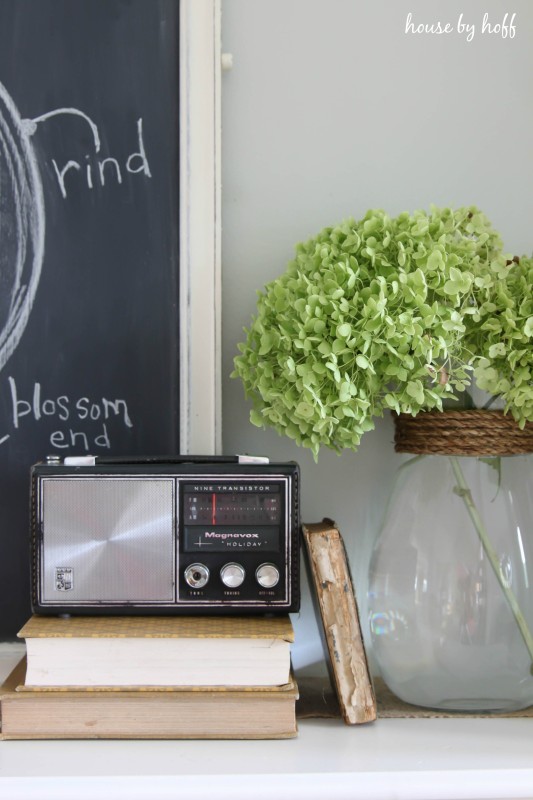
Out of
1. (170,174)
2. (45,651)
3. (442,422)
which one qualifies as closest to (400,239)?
(442,422)

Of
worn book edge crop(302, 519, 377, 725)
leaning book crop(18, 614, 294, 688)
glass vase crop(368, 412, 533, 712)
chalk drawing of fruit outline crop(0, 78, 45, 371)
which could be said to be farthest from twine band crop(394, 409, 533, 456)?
chalk drawing of fruit outline crop(0, 78, 45, 371)

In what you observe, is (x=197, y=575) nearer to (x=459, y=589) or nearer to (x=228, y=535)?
(x=228, y=535)

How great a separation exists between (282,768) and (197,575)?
8.1 inches

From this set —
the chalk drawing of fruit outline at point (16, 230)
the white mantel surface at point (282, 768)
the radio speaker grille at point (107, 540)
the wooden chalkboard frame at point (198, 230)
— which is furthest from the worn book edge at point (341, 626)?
the chalk drawing of fruit outline at point (16, 230)

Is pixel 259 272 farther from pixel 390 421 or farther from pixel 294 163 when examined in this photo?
pixel 390 421

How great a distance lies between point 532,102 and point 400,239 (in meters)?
0.40

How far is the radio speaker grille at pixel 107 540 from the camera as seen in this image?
33.1 inches

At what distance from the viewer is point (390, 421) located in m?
1.09

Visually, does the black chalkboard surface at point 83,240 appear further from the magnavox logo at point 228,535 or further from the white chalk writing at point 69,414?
the magnavox logo at point 228,535

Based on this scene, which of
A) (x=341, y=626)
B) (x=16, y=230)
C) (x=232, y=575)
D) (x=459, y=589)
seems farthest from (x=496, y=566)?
(x=16, y=230)

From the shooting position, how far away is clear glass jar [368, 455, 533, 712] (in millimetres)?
889

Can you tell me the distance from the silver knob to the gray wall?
271 millimetres

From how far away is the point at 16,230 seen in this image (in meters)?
1.03

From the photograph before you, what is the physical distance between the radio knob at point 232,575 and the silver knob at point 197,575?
0.06ft
